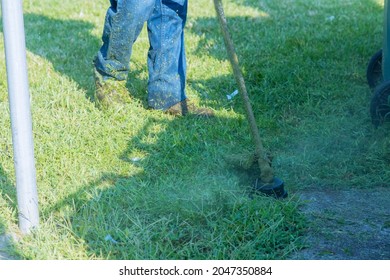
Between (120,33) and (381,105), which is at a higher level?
(120,33)

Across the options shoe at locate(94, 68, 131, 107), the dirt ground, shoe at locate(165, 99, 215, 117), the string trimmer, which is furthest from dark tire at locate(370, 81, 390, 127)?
shoe at locate(94, 68, 131, 107)

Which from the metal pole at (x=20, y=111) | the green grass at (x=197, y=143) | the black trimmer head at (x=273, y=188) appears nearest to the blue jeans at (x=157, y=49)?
the green grass at (x=197, y=143)

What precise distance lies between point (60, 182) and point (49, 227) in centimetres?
54

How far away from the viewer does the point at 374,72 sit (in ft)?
17.5

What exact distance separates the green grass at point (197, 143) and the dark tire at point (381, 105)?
0.33 ft

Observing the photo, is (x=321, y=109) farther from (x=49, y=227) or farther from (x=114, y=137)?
(x=49, y=227)

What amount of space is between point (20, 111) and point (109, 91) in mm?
1814

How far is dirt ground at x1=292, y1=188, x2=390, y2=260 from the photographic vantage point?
10.5 ft

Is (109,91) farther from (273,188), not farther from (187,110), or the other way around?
(273,188)

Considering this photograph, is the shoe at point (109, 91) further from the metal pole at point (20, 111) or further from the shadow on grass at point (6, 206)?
the metal pole at point (20, 111)

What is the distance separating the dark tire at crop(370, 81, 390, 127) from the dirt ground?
2.55 ft

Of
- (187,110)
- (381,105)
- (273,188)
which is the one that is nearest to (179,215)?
(273,188)

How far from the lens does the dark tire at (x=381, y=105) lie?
448 centimetres

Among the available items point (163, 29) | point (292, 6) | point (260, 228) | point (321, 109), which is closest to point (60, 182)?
point (260, 228)
